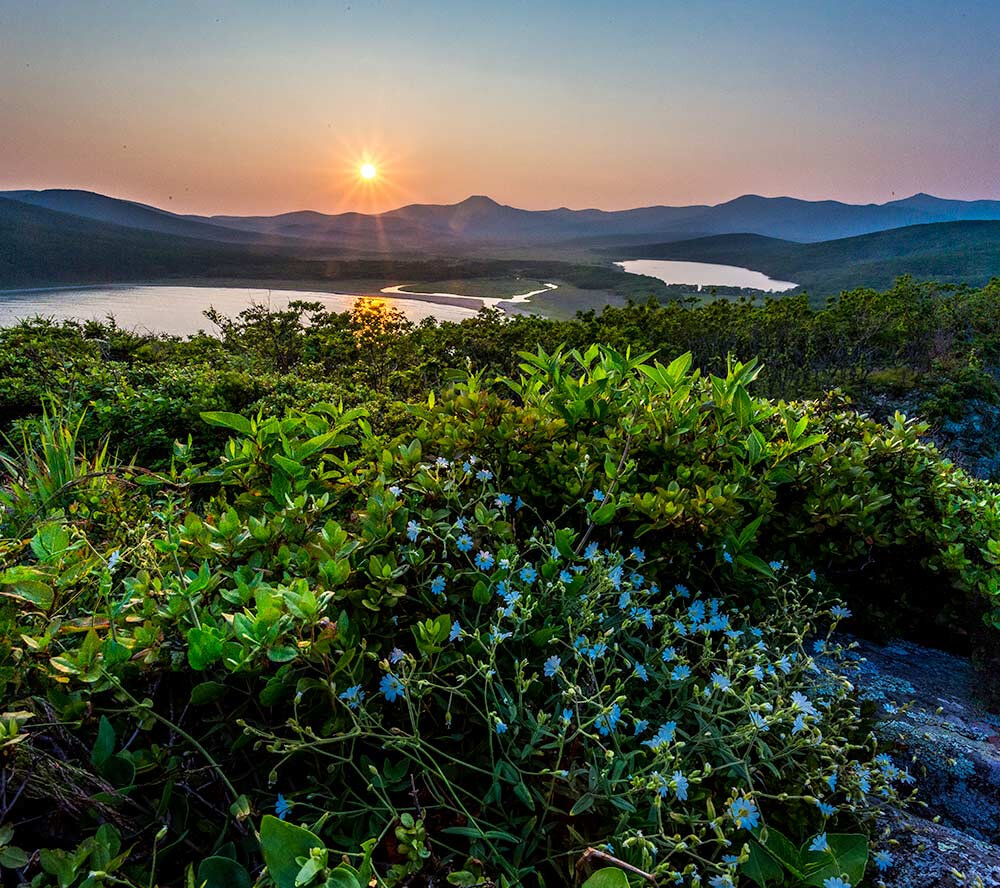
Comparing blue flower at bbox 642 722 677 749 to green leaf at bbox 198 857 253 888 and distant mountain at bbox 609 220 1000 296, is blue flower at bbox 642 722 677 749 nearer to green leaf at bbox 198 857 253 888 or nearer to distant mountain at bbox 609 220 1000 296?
green leaf at bbox 198 857 253 888

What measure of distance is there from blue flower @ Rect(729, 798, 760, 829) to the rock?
43 centimetres

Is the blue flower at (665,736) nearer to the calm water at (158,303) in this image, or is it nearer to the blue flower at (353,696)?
the blue flower at (353,696)

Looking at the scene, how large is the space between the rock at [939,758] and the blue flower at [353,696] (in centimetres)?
114

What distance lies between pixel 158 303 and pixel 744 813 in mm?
44445

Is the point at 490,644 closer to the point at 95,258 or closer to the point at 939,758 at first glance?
the point at 939,758

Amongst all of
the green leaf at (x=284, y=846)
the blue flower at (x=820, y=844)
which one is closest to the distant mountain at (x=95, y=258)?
the green leaf at (x=284, y=846)

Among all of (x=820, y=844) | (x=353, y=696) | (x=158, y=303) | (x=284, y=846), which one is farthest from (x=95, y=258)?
(x=820, y=844)

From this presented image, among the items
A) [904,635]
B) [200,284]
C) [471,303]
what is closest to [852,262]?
[471,303]

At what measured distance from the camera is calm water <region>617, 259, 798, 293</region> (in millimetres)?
52750

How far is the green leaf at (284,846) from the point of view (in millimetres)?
730

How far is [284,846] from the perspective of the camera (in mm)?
745

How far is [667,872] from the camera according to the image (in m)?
0.90

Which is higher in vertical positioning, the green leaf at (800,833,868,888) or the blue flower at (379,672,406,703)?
the blue flower at (379,672,406,703)

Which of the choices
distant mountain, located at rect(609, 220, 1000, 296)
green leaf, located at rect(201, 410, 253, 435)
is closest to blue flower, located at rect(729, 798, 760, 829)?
green leaf, located at rect(201, 410, 253, 435)
